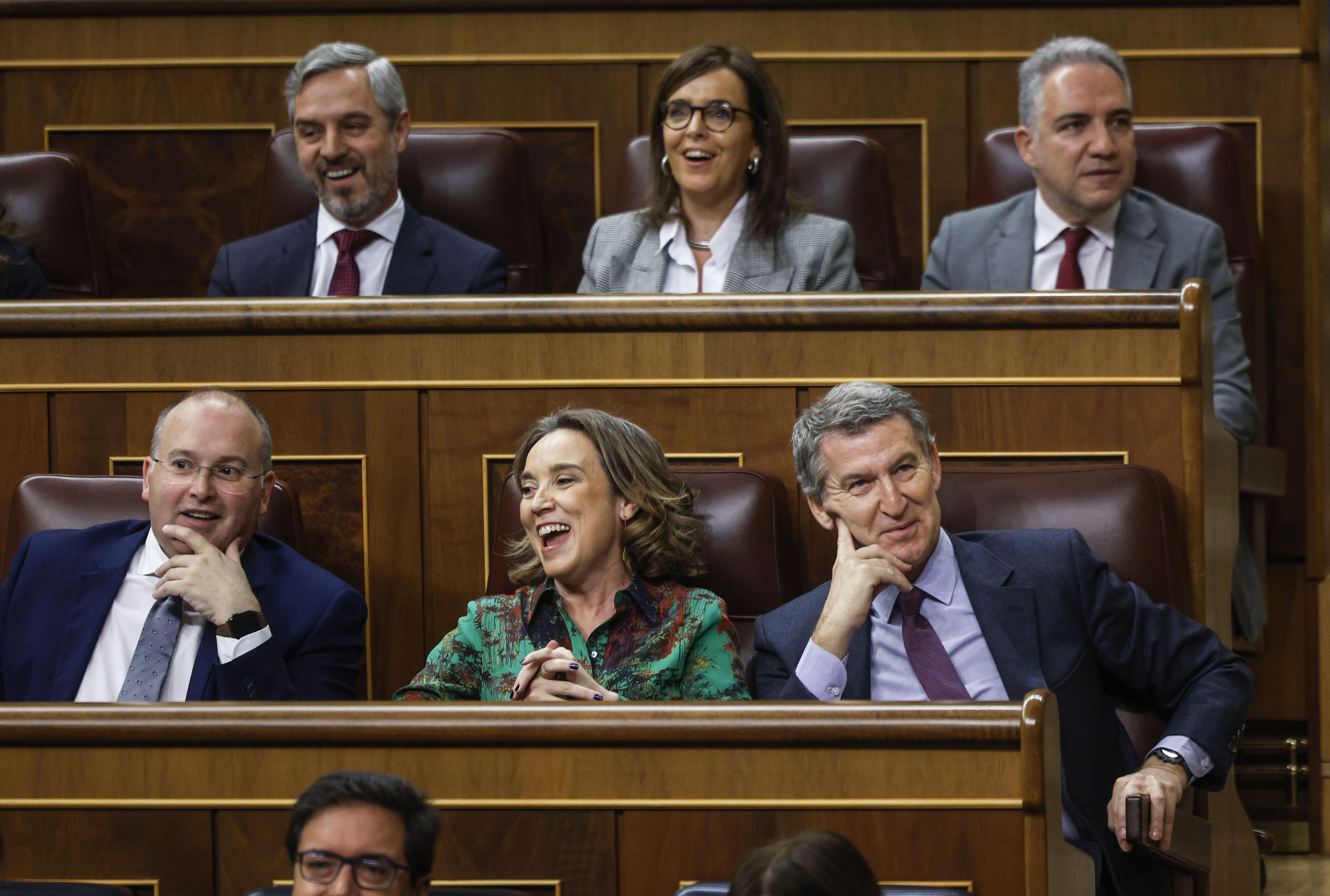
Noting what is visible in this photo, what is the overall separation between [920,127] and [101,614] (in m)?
0.94

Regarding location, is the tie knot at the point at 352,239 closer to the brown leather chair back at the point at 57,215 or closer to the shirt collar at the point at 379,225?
the shirt collar at the point at 379,225

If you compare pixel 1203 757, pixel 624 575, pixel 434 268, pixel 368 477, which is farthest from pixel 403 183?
pixel 1203 757

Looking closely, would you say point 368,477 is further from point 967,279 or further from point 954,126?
point 954,126

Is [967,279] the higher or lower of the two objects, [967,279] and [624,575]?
the higher

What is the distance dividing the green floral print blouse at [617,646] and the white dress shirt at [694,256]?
Answer: 41cm

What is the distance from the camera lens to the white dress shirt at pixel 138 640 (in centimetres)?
109

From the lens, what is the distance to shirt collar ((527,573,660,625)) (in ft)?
3.57

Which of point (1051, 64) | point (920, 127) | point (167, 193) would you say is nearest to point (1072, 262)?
point (1051, 64)

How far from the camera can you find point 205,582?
1091 millimetres

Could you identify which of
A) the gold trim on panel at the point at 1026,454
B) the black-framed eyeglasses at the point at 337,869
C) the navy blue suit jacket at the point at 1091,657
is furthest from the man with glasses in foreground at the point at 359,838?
the gold trim on panel at the point at 1026,454

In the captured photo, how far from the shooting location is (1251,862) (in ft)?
3.74

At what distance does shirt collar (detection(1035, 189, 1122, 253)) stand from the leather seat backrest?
0.10m

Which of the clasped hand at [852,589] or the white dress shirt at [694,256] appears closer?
the clasped hand at [852,589]

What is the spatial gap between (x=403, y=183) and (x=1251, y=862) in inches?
38.6
